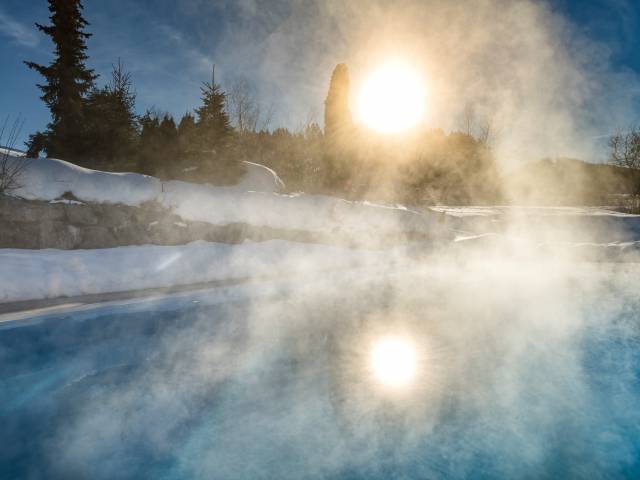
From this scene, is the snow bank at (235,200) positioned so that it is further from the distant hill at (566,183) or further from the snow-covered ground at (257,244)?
the distant hill at (566,183)

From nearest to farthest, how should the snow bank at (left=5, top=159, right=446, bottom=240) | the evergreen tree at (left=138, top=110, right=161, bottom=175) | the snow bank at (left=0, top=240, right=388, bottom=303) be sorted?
the snow bank at (left=0, top=240, right=388, bottom=303) < the snow bank at (left=5, top=159, right=446, bottom=240) < the evergreen tree at (left=138, top=110, right=161, bottom=175)

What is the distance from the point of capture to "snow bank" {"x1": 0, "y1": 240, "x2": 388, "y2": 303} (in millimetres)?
5000

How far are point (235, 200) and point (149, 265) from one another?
8.68ft

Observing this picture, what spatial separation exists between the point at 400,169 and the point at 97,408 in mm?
15393

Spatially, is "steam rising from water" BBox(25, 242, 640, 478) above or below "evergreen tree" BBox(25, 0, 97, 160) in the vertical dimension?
below

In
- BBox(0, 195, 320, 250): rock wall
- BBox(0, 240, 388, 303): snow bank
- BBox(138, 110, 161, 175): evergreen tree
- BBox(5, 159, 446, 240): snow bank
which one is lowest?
BBox(0, 240, 388, 303): snow bank

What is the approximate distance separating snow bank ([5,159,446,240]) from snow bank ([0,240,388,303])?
0.73 m

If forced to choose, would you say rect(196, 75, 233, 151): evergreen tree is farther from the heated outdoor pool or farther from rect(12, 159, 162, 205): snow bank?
the heated outdoor pool

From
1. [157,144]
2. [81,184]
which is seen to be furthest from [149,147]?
[81,184]

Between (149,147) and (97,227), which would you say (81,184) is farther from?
(149,147)

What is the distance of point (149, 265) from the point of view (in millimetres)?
6184

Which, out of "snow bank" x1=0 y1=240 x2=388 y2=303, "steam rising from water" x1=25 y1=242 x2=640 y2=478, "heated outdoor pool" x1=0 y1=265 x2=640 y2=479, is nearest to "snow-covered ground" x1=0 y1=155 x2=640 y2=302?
"snow bank" x1=0 y1=240 x2=388 y2=303

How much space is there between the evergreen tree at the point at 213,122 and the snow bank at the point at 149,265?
3.75 metres

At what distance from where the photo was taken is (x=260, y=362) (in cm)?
384
